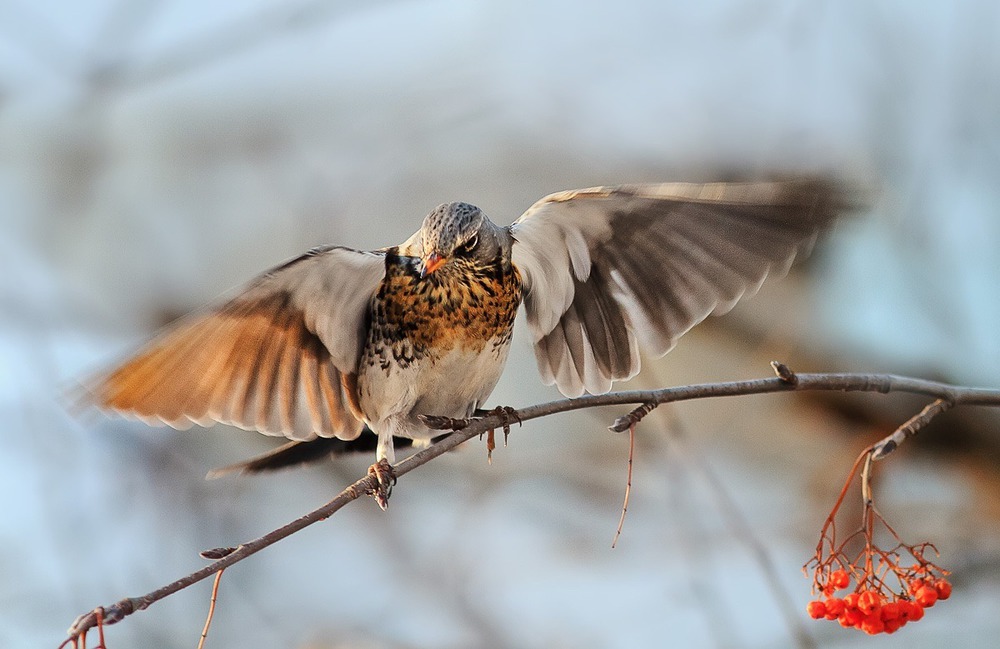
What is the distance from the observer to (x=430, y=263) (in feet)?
9.13

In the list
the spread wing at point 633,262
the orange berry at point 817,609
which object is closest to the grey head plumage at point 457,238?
the spread wing at point 633,262

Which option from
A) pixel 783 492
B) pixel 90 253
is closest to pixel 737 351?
pixel 783 492

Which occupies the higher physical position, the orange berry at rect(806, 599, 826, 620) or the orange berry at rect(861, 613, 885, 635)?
the orange berry at rect(806, 599, 826, 620)

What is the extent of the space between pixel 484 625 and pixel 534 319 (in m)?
3.16

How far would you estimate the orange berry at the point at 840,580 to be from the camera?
2.42 metres

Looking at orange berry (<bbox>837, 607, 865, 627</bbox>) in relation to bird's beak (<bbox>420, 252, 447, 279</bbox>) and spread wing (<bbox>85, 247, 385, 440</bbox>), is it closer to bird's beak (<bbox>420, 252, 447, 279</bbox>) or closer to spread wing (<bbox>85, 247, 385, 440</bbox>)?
bird's beak (<bbox>420, 252, 447, 279</bbox>)

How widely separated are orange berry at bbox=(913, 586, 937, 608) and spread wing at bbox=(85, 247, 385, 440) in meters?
1.70

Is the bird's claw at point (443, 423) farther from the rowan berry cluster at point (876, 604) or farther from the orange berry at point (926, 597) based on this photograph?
the orange berry at point (926, 597)

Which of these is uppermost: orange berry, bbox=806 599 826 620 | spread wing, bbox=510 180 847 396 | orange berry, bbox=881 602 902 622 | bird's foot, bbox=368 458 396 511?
spread wing, bbox=510 180 847 396

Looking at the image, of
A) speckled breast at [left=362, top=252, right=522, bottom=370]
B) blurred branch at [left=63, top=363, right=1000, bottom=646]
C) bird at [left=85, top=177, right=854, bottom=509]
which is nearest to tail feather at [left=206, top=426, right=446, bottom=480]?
bird at [left=85, top=177, right=854, bottom=509]

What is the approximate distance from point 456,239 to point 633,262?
0.71 meters

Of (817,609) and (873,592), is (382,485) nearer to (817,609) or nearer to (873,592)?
(817,609)

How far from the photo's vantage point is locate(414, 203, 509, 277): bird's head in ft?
9.24

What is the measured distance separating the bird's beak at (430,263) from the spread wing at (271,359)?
219 millimetres
